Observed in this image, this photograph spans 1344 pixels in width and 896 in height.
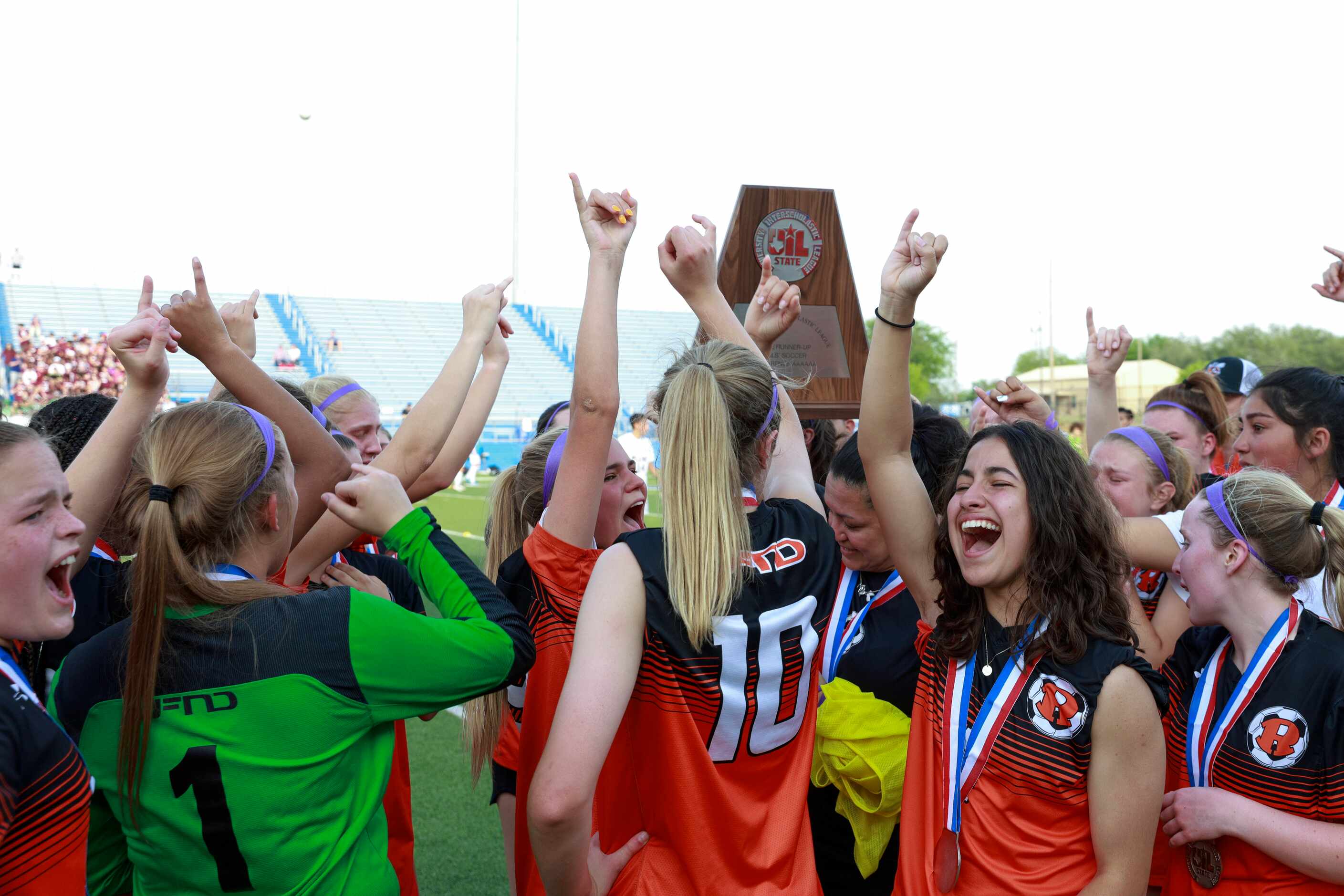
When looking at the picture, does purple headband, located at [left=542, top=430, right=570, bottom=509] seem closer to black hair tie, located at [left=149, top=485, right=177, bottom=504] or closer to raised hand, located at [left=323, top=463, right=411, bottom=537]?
raised hand, located at [left=323, top=463, right=411, bottom=537]

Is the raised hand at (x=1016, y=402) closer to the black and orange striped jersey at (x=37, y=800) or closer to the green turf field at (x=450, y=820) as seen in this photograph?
the green turf field at (x=450, y=820)

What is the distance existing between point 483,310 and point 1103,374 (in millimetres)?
2548

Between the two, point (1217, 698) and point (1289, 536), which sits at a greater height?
point (1289, 536)

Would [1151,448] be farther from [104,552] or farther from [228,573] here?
[104,552]

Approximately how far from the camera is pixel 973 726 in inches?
83.2

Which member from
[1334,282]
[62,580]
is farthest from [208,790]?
[1334,282]

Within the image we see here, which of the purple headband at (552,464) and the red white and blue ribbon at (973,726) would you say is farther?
the purple headband at (552,464)

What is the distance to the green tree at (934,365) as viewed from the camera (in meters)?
75.6

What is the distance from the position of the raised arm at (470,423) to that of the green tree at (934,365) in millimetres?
65989

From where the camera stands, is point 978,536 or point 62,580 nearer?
point 62,580

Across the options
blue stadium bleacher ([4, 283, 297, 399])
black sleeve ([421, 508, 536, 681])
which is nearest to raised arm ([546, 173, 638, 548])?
black sleeve ([421, 508, 536, 681])

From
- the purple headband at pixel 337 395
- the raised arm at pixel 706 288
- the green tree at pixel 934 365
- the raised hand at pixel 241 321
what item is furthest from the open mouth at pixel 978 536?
the green tree at pixel 934 365

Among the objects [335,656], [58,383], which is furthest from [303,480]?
[58,383]

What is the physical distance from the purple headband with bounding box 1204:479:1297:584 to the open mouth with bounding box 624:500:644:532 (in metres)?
1.55
